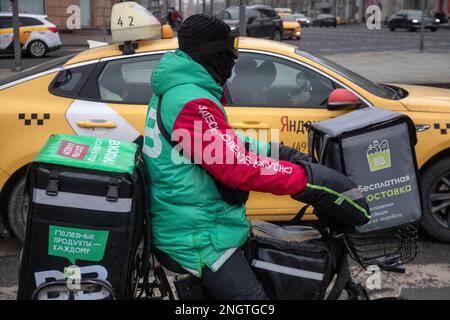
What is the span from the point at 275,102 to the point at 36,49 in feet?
61.8

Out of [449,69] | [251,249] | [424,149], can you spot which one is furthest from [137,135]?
[449,69]

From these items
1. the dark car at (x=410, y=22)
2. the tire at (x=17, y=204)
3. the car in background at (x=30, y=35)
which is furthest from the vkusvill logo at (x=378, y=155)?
the dark car at (x=410, y=22)

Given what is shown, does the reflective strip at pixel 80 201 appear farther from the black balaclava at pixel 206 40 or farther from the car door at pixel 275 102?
the car door at pixel 275 102

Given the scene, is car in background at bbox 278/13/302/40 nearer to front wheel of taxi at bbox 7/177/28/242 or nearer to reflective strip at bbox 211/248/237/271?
front wheel of taxi at bbox 7/177/28/242

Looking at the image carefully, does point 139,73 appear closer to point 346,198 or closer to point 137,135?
point 137,135

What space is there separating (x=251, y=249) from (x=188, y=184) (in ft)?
1.12

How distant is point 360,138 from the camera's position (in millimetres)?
2240

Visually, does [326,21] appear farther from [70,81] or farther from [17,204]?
[17,204]

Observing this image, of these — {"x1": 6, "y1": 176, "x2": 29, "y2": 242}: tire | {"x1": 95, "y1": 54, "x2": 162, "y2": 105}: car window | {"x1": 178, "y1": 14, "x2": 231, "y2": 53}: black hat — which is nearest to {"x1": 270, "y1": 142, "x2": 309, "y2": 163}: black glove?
{"x1": 178, "y1": 14, "x2": 231, "y2": 53}: black hat

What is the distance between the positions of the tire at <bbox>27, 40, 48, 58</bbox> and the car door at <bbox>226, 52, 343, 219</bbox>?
1854cm

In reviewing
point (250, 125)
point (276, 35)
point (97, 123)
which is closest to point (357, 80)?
point (250, 125)

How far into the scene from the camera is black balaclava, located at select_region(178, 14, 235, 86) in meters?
2.23

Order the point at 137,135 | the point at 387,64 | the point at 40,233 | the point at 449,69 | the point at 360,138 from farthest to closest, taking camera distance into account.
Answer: the point at 387,64 < the point at 449,69 < the point at 137,135 < the point at 360,138 < the point at 40,233

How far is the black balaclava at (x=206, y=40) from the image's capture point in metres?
2.23
